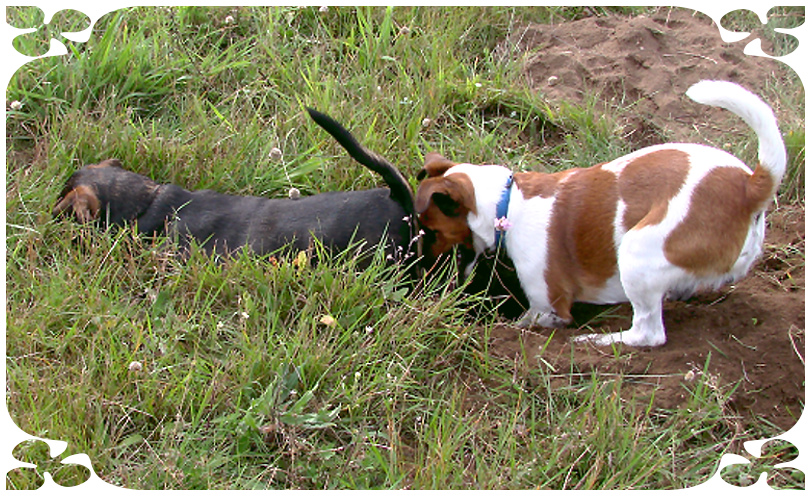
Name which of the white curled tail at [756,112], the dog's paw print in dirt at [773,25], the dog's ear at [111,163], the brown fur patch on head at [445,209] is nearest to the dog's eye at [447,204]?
the brown fur patch on head at [445,209]

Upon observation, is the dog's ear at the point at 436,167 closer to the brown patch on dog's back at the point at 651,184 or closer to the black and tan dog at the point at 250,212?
the black and tan dog at the point at 250,212

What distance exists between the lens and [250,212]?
3.95 meters

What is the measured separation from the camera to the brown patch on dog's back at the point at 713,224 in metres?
3.27

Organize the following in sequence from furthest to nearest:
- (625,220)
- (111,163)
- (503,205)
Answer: (111,163), (503,205), (625,220)

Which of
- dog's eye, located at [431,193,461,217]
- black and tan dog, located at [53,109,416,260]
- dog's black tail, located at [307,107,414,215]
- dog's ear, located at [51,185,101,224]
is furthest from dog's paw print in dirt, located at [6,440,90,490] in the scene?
dog's eye, located at [431,193,461,217]

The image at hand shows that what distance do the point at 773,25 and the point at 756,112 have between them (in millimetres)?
2859

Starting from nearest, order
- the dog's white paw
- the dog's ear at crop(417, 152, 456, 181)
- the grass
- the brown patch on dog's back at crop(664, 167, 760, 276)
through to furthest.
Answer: the grass < the brown patch on dog's back at crop(664, 167, 760, 276) < the dog's white paw < the dog's ear at crop(417, 152, 456, 181)

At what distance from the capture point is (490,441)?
2.94 m

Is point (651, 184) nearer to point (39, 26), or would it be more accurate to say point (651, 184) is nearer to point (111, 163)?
point (111, 163)

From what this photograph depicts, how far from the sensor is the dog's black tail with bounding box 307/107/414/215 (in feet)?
12.0

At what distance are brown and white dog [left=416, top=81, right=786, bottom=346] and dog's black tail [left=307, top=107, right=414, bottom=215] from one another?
8 cm

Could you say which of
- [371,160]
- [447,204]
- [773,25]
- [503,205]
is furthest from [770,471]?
[773,25]

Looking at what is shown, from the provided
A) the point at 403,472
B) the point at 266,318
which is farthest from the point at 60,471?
A: the point at 403,472

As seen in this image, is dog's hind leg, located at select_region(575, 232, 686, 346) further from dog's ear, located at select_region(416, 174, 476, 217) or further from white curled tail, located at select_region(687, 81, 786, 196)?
dog's ear, located at select_region(416, 174, 476, 217)
